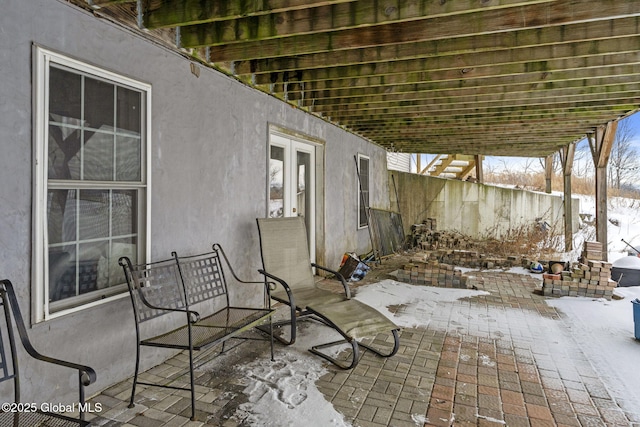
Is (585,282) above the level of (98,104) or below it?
below

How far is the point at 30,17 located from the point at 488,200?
1024cm

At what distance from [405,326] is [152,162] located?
2812 millimetres

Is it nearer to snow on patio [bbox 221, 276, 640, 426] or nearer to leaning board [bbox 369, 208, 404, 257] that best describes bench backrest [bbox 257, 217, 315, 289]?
snow on patio [bbox 221, 276, 640, 426]

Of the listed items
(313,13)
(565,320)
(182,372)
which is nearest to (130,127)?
(313,13)

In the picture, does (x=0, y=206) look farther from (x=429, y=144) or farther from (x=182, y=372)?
(x=429, y=144)

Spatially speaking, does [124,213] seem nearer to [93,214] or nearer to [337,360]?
[93,214]

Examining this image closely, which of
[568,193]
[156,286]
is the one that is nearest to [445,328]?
[156,286]

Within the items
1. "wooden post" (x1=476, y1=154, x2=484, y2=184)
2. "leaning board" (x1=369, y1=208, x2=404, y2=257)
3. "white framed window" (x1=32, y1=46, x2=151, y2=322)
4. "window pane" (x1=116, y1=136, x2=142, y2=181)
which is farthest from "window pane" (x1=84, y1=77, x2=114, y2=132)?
"wooden post" (x1=476, y1=154, x2=484, y2=184)

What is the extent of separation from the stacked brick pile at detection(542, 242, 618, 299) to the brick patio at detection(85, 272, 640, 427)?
4.54 ft

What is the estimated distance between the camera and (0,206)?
6.49 ft

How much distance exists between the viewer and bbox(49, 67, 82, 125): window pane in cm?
221

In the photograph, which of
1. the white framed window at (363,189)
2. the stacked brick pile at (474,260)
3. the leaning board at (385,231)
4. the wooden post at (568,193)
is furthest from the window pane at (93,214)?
the wooden post at (568,193)

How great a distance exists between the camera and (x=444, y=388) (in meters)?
2.61

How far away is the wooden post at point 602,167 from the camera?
6.17 metres
